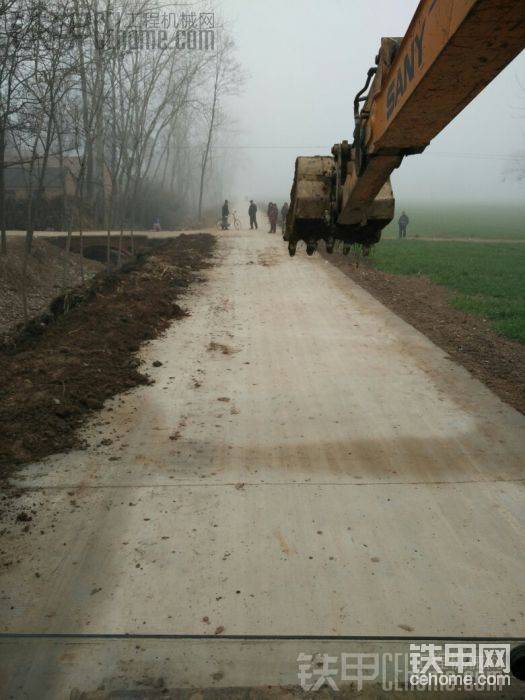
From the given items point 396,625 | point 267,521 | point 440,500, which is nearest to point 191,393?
point 267,521

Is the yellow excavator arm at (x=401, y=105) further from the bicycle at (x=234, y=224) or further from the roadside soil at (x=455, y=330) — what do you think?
the bicycle at (x=234, y=224)

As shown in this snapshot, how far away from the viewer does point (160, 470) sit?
5535 mm

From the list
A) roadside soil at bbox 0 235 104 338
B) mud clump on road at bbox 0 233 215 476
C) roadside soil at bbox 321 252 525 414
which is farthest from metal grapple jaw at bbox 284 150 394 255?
roadside soil at bbox 0 235 104 338

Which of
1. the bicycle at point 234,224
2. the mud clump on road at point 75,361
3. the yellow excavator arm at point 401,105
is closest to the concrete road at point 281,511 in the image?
the mud clump on road at point 75,361

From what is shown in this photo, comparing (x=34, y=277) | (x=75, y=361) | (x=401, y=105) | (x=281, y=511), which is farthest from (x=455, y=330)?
(x=34, y=277)

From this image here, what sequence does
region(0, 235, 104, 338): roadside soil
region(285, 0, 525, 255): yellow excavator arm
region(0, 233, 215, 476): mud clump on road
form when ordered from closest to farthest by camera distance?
region(285, 0, 525, 255): yellow excavator arm → region(0, 233, 215, 476): mud clump on road → region(0, 235, 104, 338): roadside soil

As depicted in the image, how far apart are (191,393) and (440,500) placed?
3.54 metres

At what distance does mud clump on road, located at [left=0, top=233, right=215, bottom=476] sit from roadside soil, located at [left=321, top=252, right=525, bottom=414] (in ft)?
11.8

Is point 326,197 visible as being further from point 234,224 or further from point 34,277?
point 234,224

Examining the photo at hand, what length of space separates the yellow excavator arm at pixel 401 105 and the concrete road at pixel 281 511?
218 centimetres

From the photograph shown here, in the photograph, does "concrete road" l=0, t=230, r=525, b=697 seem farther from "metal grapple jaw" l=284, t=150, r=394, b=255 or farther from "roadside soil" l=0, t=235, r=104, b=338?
"roadside soil" l=0, t=235, r=104, b=338

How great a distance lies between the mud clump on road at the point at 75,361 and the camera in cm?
600

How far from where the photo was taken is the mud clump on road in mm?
6000

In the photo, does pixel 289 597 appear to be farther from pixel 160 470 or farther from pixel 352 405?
pixel 352 405
